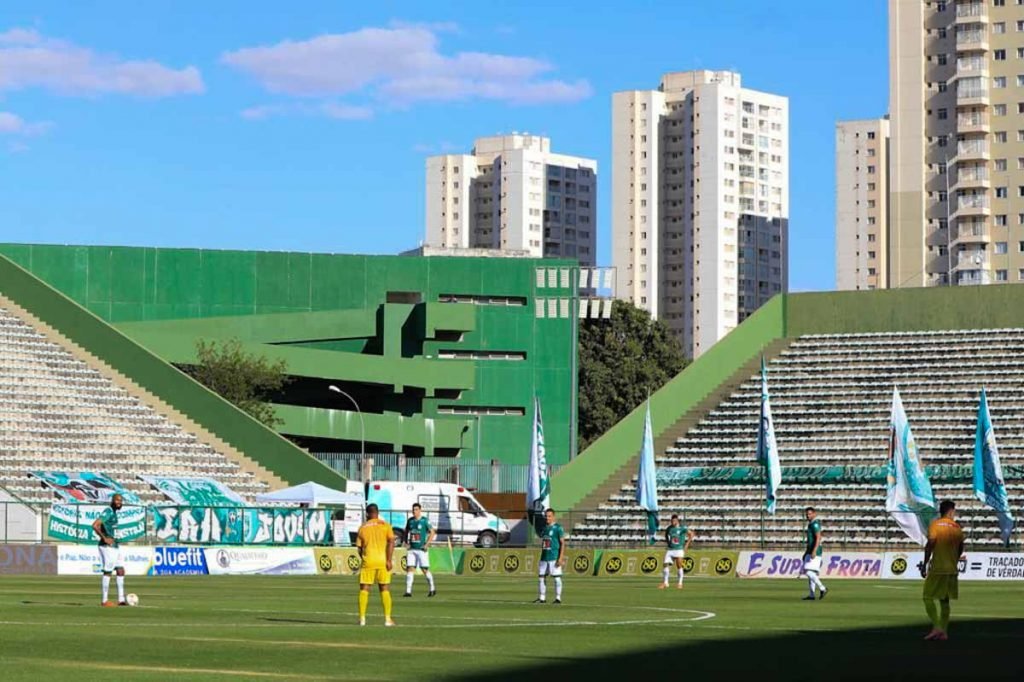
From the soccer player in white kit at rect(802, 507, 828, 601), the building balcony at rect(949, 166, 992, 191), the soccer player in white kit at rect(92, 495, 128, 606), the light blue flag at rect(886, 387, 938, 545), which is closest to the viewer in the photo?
the soccer player in white kit at rect(92, 495, 128, 606)

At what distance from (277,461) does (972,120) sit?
101699 millimetres

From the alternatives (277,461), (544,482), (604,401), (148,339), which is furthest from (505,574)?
(604,401)

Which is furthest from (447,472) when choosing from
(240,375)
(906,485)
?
(906,485)

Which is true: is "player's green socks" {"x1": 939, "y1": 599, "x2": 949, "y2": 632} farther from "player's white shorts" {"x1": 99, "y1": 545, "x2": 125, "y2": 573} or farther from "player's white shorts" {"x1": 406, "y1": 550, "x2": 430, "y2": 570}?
"player's white shorts" {"x1": 406, "y1": 550, "x2": 430, "y2": 570}

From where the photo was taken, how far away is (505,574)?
2212 inches

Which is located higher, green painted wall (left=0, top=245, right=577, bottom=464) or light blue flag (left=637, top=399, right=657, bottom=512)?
green painted wall (left=0, top=245, right=577, bottom=464)

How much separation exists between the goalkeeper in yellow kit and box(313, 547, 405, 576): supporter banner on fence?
89.8ft

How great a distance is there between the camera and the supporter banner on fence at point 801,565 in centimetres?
5250

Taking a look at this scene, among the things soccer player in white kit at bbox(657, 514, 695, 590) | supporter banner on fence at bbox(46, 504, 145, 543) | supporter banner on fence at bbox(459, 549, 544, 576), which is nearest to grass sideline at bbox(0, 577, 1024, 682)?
soccer player in white kit at bbox(657, 514, 695, 590)

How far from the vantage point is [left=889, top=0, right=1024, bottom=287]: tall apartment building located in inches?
6171

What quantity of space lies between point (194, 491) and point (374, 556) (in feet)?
122

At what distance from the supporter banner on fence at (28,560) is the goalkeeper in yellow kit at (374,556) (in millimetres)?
26493

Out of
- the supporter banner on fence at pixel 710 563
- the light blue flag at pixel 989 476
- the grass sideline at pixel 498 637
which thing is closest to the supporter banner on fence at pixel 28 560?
the grass sideline at pixel 498 637

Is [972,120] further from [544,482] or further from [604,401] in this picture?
[544,482]
